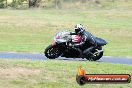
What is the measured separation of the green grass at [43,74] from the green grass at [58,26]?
1995cm

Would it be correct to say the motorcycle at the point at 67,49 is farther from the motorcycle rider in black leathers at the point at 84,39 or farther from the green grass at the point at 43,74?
the green grass at the point at 43,74

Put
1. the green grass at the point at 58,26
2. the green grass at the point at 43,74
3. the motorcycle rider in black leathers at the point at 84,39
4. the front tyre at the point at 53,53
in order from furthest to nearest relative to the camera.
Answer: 1. the green grass at the point at 58,26
2. the front tyre at the point at 53,53
3. the motorcycle rider in black leathers at the point at 84,39
4. the green grass at the point at 43,74

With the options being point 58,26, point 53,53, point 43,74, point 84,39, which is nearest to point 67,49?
point 53,53

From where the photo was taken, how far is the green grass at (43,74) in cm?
1412

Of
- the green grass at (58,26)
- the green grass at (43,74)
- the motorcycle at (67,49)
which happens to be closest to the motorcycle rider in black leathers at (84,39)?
the motorcycle at (67,49)

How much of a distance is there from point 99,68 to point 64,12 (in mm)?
45421

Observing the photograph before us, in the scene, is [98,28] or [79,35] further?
[98,28]

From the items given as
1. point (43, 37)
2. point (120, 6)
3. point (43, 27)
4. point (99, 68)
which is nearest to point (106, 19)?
point (43, 27)

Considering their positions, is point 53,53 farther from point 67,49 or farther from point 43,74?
point 43,74

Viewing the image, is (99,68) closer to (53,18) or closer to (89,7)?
(53,18)

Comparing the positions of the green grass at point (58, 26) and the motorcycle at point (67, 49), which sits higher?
the motorcycle at point (67, 49)

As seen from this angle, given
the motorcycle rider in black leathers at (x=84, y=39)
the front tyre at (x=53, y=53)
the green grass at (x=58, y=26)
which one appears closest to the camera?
the motorcycle rider in black leathers at (x=84, y=39)

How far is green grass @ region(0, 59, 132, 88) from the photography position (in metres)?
14.1

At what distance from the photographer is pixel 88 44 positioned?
2130cm
